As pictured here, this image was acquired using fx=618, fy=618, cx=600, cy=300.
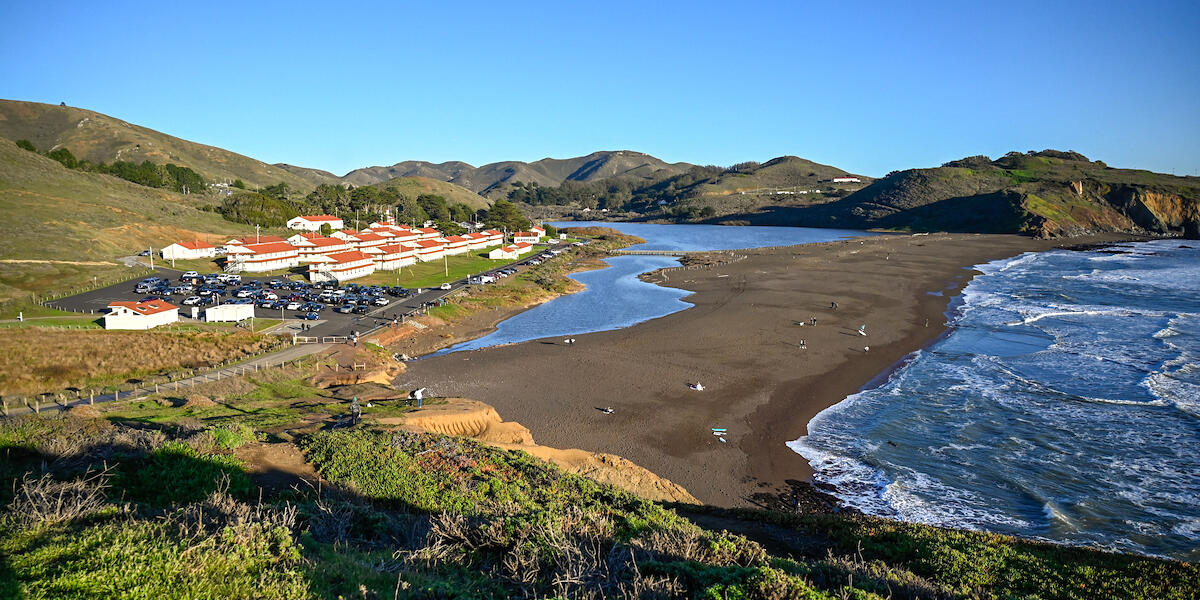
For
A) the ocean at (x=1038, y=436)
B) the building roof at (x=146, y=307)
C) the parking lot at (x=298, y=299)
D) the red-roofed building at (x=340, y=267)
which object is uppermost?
the red-roofed building at (x=340, y=267)

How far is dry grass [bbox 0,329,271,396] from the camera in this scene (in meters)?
24.6

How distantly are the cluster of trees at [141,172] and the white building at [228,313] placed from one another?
3155 inches

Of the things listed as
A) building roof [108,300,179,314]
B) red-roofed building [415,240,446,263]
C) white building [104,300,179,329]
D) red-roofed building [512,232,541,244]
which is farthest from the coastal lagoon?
red-roofed building [415,240,446,263]

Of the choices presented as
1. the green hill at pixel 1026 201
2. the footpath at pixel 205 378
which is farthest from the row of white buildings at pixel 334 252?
the green hill at pixel 1026 201

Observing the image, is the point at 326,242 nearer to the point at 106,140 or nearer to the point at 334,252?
the point at 334,252

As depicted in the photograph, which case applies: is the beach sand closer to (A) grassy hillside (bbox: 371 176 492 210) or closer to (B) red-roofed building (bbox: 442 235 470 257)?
(B) red-roofed building (bbox: 442 235 470 257)

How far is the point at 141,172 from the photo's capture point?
104562mm

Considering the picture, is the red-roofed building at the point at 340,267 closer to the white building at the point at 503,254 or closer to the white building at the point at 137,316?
the white building at the point at 137,316

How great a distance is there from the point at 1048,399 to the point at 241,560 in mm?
30585

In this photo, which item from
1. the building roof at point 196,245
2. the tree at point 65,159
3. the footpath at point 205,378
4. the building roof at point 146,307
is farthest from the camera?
the tree at point 65,159

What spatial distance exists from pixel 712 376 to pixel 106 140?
171 meters

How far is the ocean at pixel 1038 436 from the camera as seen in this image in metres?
17.4

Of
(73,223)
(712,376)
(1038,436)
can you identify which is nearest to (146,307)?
(712,376)

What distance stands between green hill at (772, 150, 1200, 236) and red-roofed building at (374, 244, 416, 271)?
116 metres
